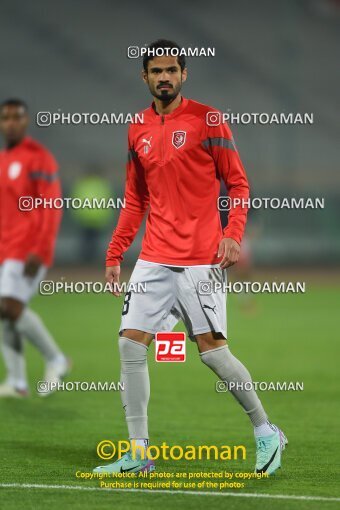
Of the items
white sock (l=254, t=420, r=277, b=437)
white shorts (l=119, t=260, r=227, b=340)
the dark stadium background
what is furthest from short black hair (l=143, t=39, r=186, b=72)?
white sock (l=254, t=420, r=277, b=437)

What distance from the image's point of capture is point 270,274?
2416cm

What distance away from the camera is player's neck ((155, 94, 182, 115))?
5.91m

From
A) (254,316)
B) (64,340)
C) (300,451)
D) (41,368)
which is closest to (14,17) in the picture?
(254,316)

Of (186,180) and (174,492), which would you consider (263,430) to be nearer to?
(174,492)

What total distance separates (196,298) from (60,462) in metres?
1.34

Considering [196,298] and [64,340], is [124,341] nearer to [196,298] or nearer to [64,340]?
[196,298]

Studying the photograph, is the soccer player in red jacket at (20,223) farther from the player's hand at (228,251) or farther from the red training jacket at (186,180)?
the player's hand at (228,251)

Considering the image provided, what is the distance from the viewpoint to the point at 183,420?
25.7ft

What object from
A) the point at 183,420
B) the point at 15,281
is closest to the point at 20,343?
the point at 15,281

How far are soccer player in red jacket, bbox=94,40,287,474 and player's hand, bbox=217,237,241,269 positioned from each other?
0.17 feet

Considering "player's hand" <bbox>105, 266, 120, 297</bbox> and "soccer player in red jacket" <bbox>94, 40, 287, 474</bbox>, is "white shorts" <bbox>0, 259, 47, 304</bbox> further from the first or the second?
"soccer player in red jacket" <bbox>94, 40, 287, 474</bbox>

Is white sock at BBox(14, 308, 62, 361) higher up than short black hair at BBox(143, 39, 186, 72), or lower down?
lower down

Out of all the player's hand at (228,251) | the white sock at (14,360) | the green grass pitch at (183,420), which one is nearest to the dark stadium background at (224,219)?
the green grass pitch at (183,420)

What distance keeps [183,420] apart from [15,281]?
207 centimetres
